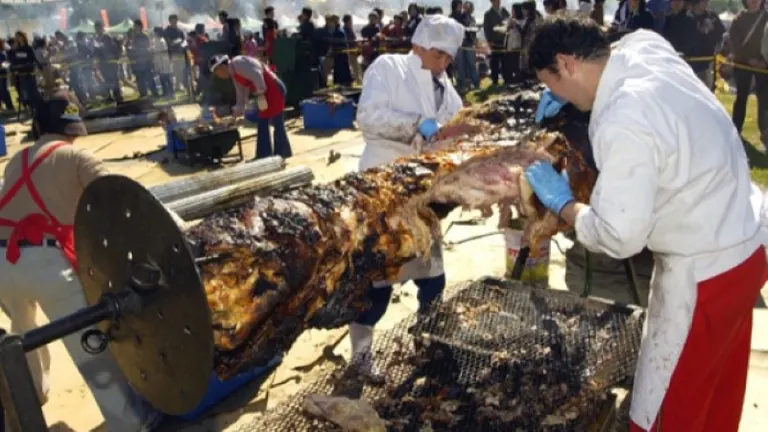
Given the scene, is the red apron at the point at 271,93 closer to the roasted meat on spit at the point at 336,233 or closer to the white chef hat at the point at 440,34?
the white chef hat at the point at 440,34

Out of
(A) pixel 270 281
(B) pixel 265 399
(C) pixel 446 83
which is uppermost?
(C) pixel 446 83

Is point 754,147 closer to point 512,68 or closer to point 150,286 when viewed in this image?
point 512,68

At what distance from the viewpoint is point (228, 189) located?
17.3ft

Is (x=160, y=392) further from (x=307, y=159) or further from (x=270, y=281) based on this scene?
(x=307, y=159)

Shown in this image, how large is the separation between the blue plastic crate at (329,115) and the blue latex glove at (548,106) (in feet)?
28.7

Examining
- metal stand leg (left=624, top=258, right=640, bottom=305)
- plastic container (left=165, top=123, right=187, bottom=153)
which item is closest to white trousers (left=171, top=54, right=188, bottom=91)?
plastic container (left=165, top=123, right=187, bottom=153)

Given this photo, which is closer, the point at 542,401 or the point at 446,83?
the point at 542,401

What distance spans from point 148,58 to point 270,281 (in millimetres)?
18766

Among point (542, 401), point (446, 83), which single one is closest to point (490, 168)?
point (542, 401)

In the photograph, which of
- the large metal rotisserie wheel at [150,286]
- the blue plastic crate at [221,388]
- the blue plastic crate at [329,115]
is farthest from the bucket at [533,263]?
the blue plastic crate at [329,115]

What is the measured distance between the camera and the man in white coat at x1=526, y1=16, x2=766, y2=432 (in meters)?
2.41

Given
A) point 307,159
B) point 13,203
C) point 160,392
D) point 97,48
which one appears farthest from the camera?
point 97,48

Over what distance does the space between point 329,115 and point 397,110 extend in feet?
27.8

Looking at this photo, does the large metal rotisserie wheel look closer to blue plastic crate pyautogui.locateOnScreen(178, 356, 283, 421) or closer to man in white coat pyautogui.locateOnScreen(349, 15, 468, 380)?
blue plastic crate pyautogui.locateOnScreen(178, 356, 283, 421)
